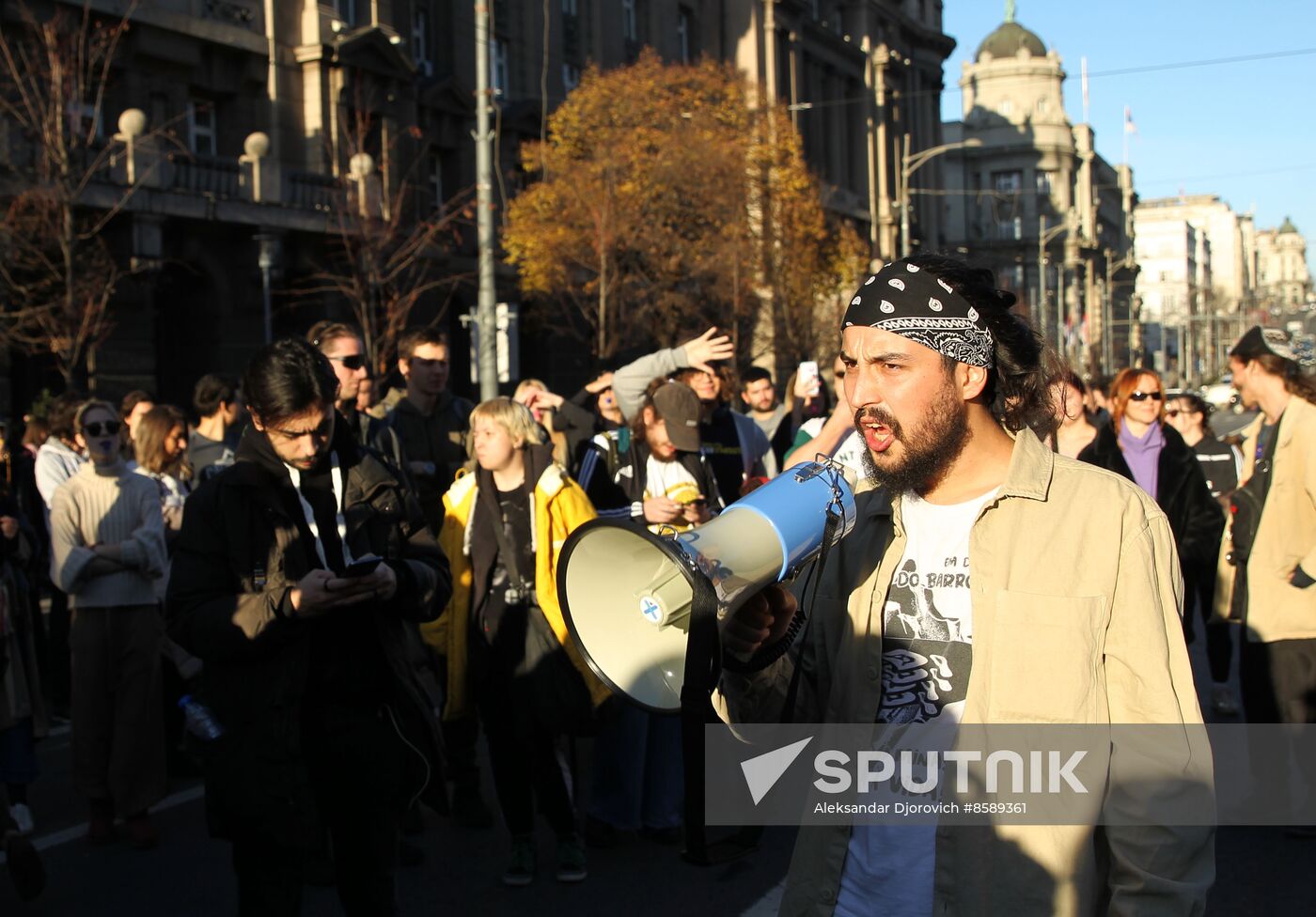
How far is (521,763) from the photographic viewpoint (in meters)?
5.81

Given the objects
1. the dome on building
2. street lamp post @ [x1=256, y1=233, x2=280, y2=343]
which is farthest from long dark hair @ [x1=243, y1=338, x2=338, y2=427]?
the dome on building

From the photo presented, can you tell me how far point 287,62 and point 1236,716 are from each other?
24706 mm

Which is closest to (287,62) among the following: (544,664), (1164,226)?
(544,664)

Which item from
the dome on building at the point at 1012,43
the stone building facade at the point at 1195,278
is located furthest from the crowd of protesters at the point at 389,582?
the dome on building at the point at 1012,43

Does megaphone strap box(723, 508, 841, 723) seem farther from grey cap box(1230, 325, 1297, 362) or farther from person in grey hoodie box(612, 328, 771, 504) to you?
grey cap box(1230, 325, 1297, 362)

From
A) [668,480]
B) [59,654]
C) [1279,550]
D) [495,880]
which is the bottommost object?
[495,880]

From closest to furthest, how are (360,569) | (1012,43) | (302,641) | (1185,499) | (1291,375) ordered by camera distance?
(360,569), (302,641), (1291,375), (1185,499), (1012,43)

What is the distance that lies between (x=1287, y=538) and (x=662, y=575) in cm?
491

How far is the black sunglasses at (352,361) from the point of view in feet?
20.4

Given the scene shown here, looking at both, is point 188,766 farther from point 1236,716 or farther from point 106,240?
point 106,240

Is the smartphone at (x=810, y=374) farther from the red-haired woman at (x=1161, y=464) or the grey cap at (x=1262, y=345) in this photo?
the grey cap at (x=1262, y=345)

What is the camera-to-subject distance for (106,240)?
2323 centimetres

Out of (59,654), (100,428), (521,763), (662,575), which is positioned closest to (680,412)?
(521,763)

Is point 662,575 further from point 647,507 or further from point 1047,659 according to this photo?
point 647,507
